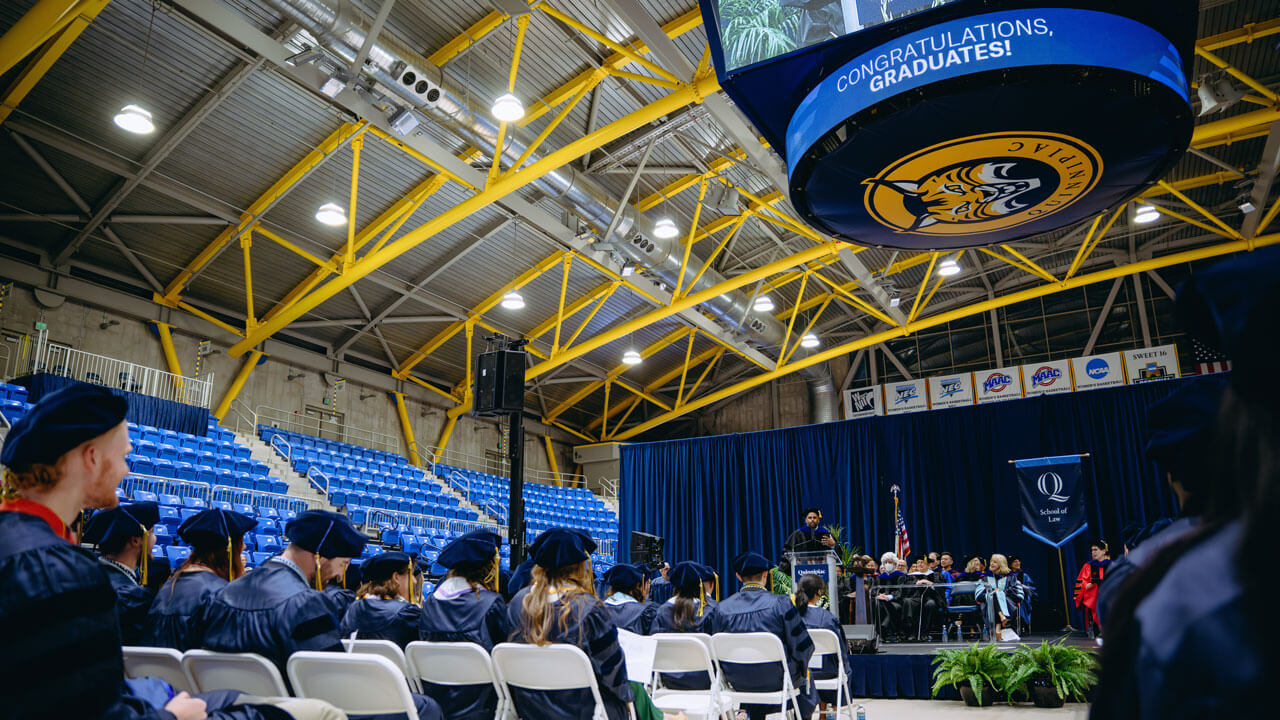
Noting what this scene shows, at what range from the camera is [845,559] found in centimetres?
1313

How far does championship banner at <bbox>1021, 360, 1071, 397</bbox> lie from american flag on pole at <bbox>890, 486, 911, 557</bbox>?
795cm

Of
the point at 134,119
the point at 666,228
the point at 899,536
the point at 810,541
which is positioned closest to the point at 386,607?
the point at 810,541

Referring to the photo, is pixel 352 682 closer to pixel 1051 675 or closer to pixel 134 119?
pixel 1051 675

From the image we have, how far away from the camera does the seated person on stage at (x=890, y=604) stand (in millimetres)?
10570

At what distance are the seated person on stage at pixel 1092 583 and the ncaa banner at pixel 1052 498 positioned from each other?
4.61 feet

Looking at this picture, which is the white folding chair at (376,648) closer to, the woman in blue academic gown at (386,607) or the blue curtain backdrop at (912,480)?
the woman in blue academic gown at (386,607)

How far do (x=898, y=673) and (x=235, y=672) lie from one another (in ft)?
26.4

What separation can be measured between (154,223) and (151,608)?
44.0 feet

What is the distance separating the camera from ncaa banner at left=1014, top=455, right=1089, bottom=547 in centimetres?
1287

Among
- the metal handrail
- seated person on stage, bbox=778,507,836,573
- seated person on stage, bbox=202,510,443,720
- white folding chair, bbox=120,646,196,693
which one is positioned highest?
the metal handrail

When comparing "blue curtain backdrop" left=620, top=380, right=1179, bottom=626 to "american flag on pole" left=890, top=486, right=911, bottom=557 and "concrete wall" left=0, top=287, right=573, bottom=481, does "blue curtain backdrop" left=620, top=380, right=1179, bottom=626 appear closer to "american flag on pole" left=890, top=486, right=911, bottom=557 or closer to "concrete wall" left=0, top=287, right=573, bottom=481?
"american flag on pole" left=890, top=486, right=911, bottom=557

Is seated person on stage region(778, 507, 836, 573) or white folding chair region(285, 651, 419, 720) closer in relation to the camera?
white folding chair region(285, 651, 419, 720)

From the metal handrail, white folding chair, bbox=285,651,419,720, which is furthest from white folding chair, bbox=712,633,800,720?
the metal handrail

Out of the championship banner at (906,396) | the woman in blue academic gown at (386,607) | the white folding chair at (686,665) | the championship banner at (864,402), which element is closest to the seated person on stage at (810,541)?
the white folding chair at (686,665)
